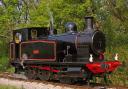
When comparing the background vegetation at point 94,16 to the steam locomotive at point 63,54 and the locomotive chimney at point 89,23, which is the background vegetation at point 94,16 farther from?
the locomotive chimney at point 89,23

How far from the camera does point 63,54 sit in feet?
52.6

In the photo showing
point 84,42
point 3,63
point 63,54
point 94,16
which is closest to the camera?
point 84,42

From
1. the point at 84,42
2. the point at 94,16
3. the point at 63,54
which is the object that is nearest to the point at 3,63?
the point at 94,16

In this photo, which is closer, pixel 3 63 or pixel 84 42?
pixel 84 42

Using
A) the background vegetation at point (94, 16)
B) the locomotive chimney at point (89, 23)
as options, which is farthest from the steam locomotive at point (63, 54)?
the background vegetation at point (94, 16)

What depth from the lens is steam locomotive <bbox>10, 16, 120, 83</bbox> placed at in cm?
1467

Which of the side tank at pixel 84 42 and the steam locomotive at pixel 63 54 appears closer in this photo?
the steam locomotive at pixel 63 54

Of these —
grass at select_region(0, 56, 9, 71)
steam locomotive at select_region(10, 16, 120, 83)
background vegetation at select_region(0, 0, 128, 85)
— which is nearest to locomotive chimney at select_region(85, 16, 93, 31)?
steam locomotive at select_region(10, 16, 120, 83)

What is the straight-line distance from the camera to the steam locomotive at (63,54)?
1467cm

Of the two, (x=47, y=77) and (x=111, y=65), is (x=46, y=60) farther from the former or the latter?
(x=111, y=65)

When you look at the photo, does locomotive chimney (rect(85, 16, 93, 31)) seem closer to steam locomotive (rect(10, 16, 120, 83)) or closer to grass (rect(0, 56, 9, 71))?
steam locomotive (rect(10, 16, 120, 83))

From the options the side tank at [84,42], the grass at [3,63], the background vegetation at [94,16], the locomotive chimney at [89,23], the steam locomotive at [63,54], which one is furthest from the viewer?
the grass at [3,63]

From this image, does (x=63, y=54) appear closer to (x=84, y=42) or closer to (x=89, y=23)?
(x=84, y=42)

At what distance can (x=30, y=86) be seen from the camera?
47.6 ft
